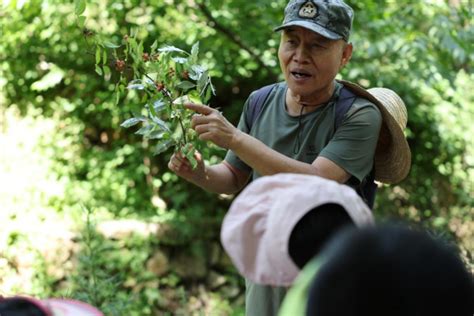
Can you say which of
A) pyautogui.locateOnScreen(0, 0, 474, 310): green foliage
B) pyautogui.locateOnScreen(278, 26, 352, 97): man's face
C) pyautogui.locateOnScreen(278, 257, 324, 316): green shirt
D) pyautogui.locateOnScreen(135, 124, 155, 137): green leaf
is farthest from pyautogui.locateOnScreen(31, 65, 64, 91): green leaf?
pyautogui.locateOnScreen(278, 257, 324, 316): green shirt

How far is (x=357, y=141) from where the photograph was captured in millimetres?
2090

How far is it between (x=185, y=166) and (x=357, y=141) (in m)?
0.48

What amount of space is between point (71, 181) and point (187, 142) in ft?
14.5

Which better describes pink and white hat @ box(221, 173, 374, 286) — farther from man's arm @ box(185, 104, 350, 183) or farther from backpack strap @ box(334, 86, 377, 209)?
backpack strap @ box(334, 86, 377, 209)

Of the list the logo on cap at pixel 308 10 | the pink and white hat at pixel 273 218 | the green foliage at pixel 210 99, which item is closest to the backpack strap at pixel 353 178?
the logo on cap at pixel 308 10

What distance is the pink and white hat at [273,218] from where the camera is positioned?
116cm

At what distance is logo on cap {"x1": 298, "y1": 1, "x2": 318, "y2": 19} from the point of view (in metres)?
2.10

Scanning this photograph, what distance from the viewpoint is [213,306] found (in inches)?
238

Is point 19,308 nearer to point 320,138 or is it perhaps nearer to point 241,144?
point 241,144

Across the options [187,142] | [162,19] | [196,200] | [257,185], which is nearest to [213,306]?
[196,200]

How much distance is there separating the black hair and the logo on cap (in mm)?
1267

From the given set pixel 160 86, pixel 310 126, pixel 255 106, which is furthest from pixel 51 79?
pixel 310 126

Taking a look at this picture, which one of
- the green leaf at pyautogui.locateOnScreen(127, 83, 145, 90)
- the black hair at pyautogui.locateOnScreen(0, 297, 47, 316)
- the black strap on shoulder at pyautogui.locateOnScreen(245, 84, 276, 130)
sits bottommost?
the black strap on shoulder at pyautogui.locateOnScreen(245, 84, 276, 130)

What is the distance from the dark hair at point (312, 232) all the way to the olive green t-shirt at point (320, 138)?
0.87 metres
